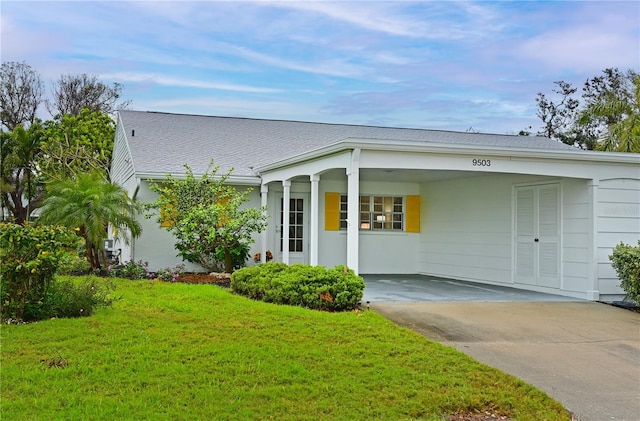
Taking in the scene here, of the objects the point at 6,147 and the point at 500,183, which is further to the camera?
the point at 6,147

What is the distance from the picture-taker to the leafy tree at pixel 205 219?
12.3m

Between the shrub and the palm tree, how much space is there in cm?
103

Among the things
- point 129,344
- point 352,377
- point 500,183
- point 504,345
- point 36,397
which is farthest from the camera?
point 500,183

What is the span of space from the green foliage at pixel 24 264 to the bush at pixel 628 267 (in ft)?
28.8

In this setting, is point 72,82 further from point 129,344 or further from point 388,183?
point 129,344

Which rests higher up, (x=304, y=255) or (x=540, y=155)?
(x=540, y=155)

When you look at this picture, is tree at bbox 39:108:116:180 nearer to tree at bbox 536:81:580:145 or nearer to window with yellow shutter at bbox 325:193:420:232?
window with yellow shutter at bbox 325:193:420:232

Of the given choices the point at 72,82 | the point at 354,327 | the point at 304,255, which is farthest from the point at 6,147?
the point at 354,327

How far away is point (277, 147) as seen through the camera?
54.3 feet

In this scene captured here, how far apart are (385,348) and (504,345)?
1.66 meters

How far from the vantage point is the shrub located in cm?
1217

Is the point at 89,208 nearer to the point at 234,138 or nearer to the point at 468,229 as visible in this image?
the point at 234,138

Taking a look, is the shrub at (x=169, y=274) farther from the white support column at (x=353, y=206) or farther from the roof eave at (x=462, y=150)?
the white support column at (x=353, y=206)

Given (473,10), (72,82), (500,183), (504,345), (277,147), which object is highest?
(72,82)
